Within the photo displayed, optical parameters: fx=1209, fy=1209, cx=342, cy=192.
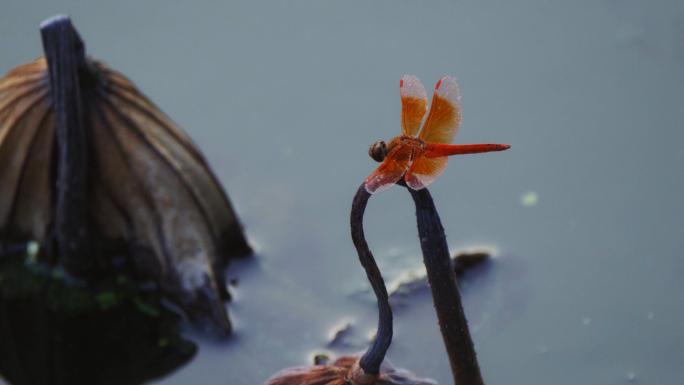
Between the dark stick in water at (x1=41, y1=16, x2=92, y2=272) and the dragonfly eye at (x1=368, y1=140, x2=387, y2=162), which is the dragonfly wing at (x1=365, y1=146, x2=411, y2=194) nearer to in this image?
the dragonfly eye at (x1=368, y1=140, x2=387, y2=162)

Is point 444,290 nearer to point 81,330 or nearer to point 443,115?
point 443,115

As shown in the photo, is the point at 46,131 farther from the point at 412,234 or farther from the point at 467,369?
the point at 467,369

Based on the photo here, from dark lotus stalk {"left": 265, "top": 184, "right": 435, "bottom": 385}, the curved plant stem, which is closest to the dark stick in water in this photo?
dark lotus stalk {"left": 265, "top": 184, "right": 435, "bottom": 385}

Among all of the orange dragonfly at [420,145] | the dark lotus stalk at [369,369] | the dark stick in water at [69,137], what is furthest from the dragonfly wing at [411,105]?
the dark stick in water at [69,137]

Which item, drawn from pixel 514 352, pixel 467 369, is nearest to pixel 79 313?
pixel 514 352

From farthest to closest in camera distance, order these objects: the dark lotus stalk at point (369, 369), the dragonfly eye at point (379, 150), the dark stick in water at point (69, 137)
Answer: the dark stick in water at point (69, 137) < the dark lotus stalk at point (369, 369) < the dragonfly eye at point (379, 150)

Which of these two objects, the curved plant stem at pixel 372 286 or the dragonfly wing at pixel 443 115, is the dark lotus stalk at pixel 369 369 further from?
the dragonfly wing at pixel 443 115

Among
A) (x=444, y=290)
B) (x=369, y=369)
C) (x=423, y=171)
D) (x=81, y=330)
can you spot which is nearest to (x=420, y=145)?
(x=423, y=171)

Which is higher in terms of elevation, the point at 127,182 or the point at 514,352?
the point at 127,182
